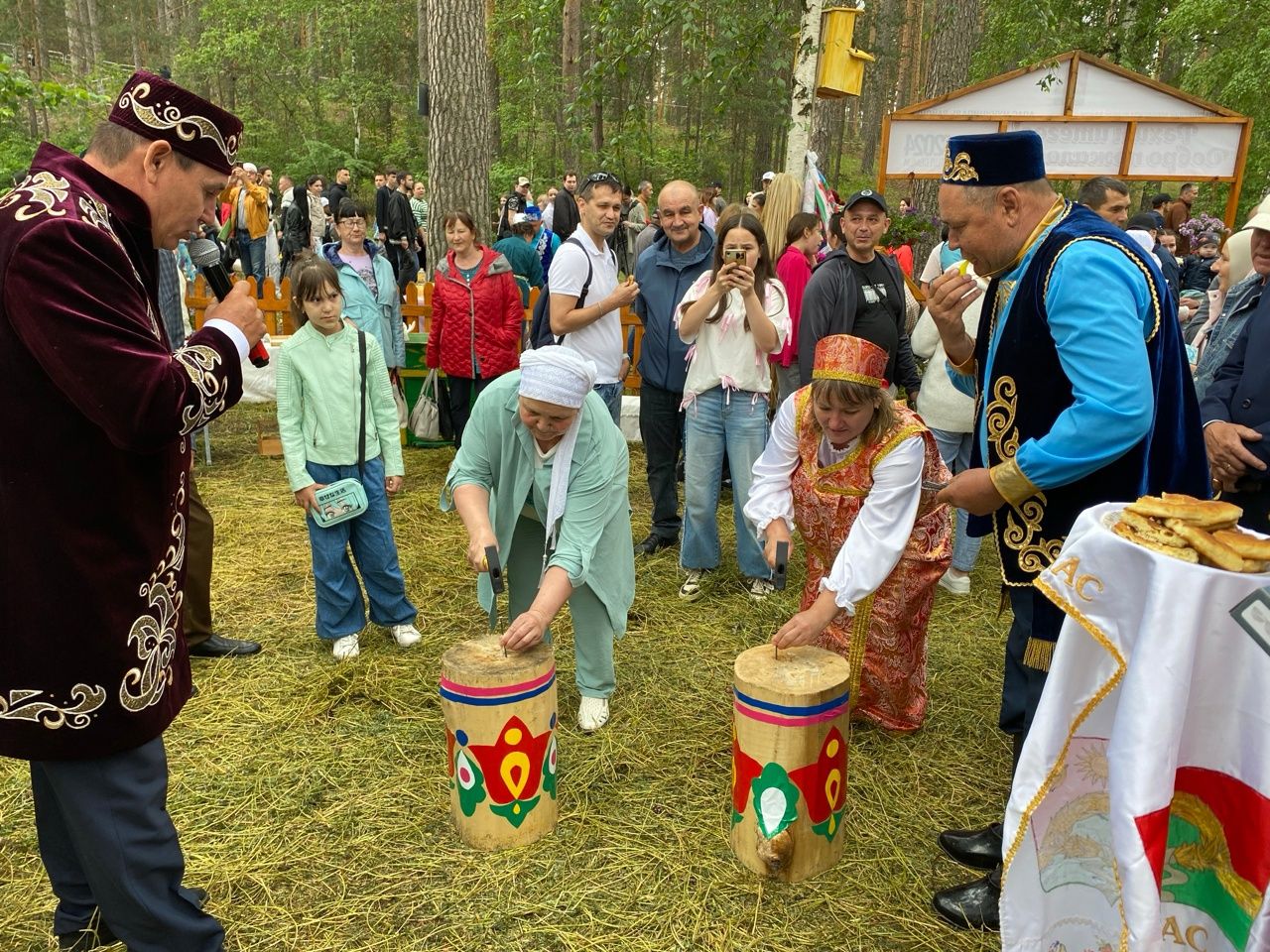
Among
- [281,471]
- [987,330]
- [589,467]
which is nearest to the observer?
[987,330]

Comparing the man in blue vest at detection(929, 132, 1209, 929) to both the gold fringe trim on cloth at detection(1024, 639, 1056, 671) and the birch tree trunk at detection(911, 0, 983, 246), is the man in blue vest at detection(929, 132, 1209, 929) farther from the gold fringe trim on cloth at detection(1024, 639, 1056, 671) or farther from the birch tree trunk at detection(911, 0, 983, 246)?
the birch tree trunk at detection(911, 0, 983, 246)

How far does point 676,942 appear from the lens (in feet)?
8.51

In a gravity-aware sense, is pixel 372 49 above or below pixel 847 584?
above

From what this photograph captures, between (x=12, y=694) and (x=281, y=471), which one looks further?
(x=281, y=471)

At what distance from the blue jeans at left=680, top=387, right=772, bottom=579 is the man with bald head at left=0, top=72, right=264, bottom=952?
9.66 ft

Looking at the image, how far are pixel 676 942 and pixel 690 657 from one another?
5.98 feet

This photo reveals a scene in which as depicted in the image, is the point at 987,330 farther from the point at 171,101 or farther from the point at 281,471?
the point at 281,471

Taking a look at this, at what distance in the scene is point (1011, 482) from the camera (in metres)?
2.26

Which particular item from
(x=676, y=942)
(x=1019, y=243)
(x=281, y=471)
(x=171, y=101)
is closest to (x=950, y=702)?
(x=676, y=942)

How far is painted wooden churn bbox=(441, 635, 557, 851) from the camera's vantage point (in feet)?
9.11

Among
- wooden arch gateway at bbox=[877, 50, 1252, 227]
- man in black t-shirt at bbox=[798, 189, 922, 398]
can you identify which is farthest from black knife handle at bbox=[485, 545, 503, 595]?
wooden arch gateway at bbox=[877, 50, 1252, 227]

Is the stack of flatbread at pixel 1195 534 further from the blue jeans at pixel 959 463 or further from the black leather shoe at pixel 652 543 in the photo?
the black leather shoe at pixel 652 543

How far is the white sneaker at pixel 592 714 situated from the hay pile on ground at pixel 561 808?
5 cm

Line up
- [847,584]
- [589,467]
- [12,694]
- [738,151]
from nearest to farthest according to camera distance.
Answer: [12,694], [847,584], [589,467], [738,151]
